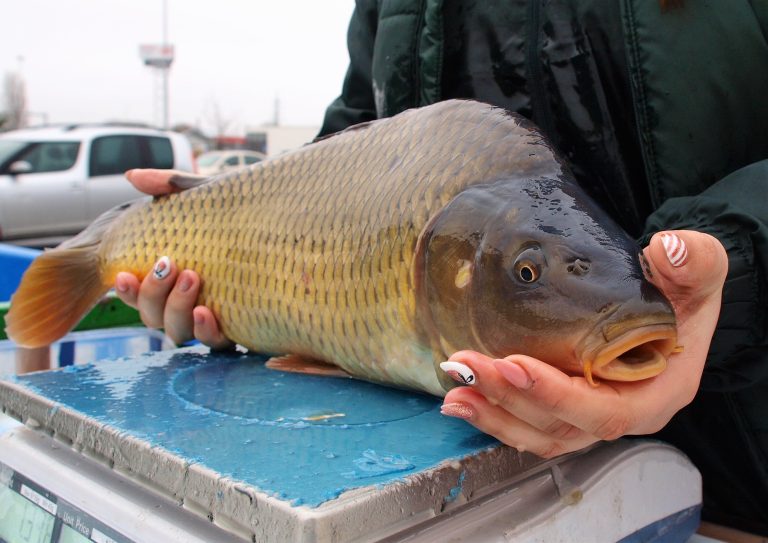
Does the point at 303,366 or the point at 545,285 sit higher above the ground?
the point at 545,285

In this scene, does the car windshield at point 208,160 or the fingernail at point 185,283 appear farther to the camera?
the car windshield at point 208,160

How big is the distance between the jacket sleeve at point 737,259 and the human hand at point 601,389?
11 centimetres

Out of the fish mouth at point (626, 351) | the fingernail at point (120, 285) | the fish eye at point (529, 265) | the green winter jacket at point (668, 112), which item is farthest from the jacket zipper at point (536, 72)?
the fingernail at point (120, 285)

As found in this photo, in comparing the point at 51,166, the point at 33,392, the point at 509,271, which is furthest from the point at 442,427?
the point at 51,166

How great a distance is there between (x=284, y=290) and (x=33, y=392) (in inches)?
14.8

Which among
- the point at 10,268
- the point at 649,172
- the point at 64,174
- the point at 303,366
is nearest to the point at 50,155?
the point at 64,174

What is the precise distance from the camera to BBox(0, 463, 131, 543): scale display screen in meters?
0.81

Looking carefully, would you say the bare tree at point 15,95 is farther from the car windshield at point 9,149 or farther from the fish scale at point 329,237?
the fish scale at point 329,237

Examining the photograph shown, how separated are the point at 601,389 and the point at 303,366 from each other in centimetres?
57

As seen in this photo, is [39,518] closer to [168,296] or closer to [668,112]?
[168,296]

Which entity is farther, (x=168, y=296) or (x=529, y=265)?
(x=168, y=296)

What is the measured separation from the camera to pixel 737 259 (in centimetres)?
88

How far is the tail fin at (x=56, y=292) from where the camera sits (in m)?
1.43

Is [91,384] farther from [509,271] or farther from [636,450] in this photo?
[636,450]
